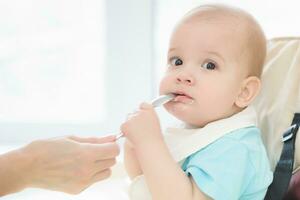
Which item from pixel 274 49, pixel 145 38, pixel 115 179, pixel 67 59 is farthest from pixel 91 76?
pixel 274 49

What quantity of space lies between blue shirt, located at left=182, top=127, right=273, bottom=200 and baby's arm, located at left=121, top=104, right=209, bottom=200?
26 mm

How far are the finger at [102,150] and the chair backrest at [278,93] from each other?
31 cm

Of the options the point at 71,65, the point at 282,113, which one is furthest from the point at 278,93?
the point at 71,65

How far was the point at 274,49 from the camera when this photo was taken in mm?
1009

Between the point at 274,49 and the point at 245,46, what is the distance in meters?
0.17

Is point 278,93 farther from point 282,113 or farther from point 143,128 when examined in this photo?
point 143,128

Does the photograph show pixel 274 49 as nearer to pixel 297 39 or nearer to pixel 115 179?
pixel 297 39

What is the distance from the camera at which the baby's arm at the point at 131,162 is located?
3.06 ft

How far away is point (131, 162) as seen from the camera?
94cm

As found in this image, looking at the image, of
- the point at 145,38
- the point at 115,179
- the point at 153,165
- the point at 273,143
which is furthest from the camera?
the point at 145,38

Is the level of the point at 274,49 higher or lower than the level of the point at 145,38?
higher

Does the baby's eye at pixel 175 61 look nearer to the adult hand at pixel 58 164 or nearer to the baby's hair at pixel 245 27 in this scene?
the baby's hair at pixel 245 27

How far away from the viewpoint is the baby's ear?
0.89 metres

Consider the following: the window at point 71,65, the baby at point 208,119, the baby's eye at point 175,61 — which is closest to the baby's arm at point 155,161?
the baby at point 208,119
